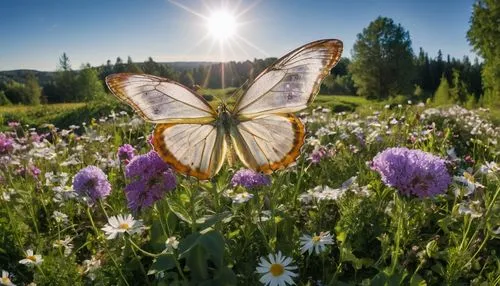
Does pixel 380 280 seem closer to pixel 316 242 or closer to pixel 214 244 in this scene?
pixel 316 242

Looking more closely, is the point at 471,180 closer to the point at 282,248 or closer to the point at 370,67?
the point at 282,248

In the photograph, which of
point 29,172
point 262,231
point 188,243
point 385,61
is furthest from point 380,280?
point 385,61

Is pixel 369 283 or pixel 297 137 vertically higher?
pixel 297 137

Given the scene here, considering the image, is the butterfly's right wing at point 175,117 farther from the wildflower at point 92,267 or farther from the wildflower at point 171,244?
the wildflower at point 92,267

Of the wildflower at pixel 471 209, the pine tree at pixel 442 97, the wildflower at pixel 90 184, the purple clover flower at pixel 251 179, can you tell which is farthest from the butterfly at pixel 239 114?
the pine tree at pixel 442 97

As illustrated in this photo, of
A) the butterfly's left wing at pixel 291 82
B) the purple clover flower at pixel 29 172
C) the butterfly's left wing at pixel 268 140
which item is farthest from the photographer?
the purple clover flower at pixel 29 172

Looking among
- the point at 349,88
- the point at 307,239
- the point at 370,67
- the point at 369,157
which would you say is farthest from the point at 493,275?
the point at 349,88
